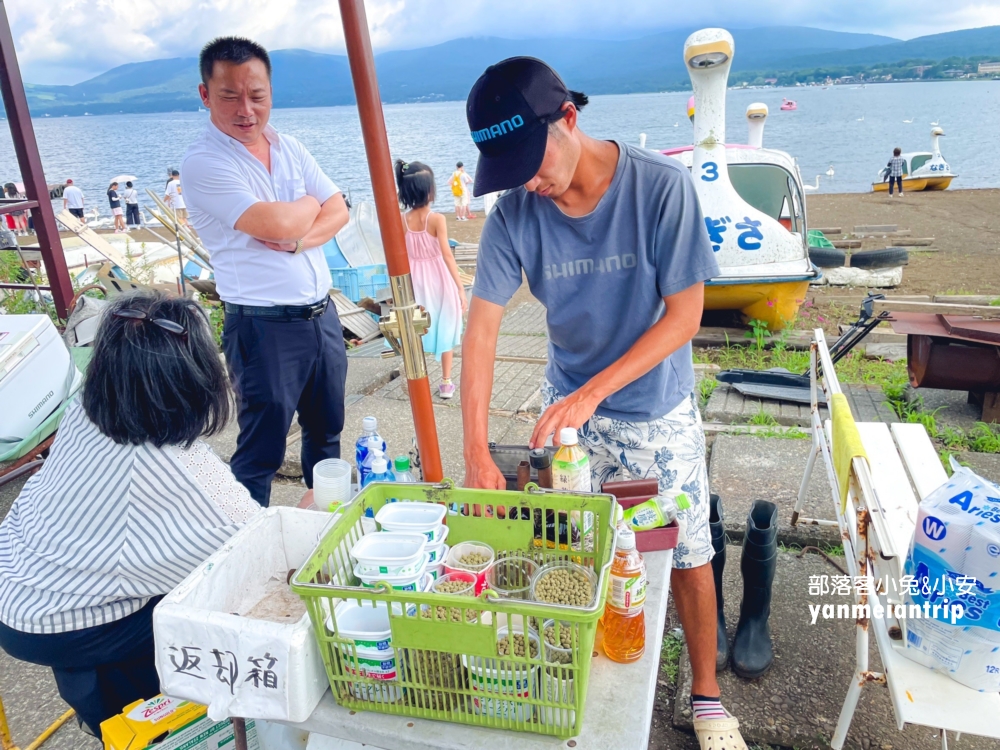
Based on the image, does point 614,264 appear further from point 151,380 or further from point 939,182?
point 939,182

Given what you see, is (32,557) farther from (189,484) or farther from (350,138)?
(350,138)

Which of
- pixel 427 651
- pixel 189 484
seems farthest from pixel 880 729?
pixel 189 484

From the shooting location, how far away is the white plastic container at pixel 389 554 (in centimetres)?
147

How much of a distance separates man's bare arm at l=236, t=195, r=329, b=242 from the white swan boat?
4950mm

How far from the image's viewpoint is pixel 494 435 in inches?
198

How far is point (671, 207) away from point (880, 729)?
197cm

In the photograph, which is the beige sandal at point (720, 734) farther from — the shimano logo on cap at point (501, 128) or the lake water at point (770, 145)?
the lake water at point (770, 145)

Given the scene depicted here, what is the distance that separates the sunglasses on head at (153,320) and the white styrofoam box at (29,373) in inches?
95.4

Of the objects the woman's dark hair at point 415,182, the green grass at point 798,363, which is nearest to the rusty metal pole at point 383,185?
the woman's dark hair at point 415,182

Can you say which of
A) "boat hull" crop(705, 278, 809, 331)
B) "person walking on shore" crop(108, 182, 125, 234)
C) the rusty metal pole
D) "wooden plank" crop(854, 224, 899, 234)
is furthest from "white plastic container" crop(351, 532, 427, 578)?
"person walking on shore" crop(108, 182, 125, 234)

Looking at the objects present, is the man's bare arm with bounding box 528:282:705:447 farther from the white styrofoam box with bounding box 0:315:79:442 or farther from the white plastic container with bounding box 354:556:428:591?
the white styrofoam box with bounding box 0:315:79:442

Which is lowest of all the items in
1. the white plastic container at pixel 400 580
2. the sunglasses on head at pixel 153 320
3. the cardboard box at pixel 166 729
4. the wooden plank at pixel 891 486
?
the wooden plank at pixel 891 486

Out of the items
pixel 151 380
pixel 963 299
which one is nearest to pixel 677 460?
pixel 151 380

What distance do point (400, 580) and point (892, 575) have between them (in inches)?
66.5
